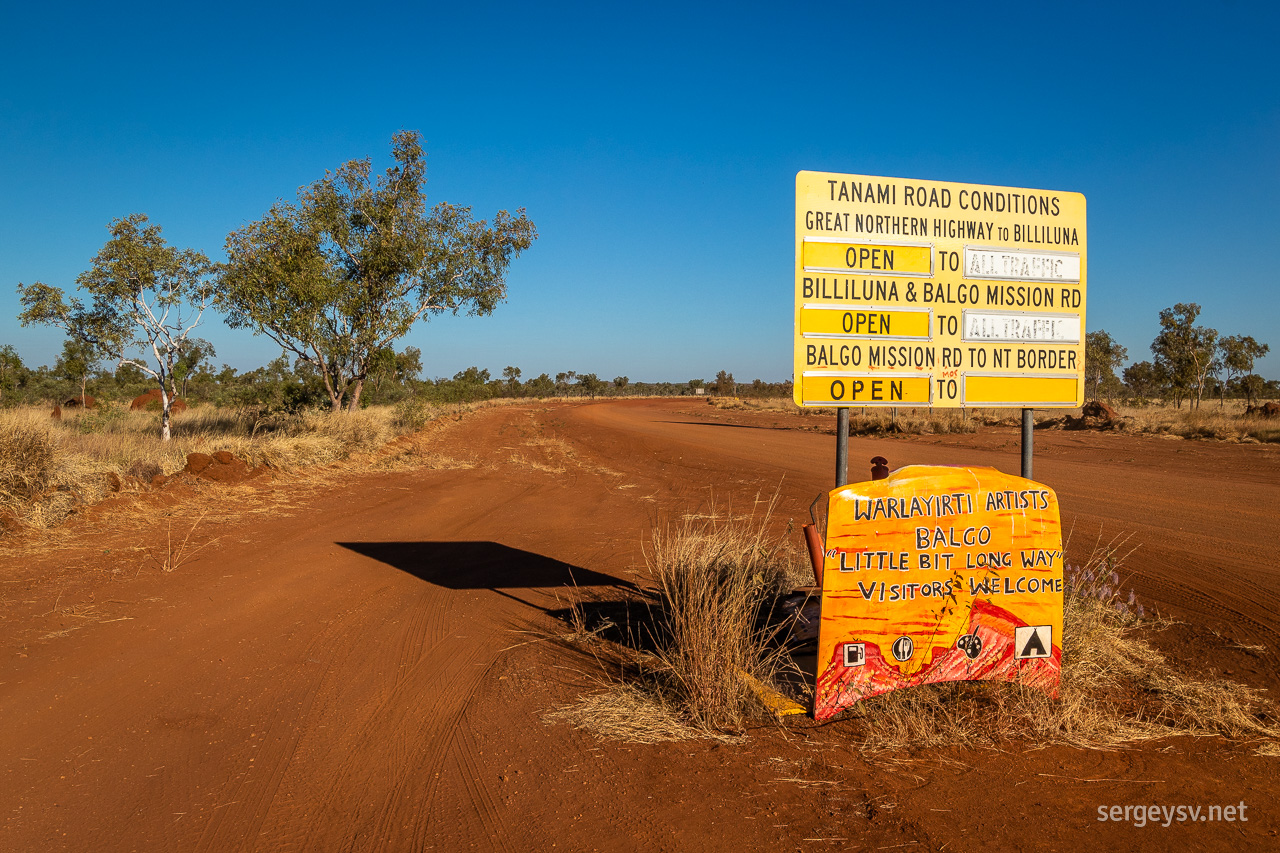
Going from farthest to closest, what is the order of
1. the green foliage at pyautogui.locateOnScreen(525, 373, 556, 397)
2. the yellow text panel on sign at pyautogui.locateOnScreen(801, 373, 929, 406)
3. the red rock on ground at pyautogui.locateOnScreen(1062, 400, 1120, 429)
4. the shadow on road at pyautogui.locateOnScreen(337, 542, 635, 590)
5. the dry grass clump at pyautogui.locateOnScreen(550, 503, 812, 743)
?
1. the green foliage at pyautogui.locateOnScreen(525, 373, 556, 397)
2. the red rock on ground at pyautogui.locateOnScreen(1062, 400, 1120, 429)
3. the shadow on road at pyautogui.locateOnScreen(337, 542, 635, 590)
4. the yellow text panel on sign at pyautogui.locateOnScreen(801, 373, 929, 406)
5. the dry grass clump at pyautogui.locateOnScreen(550, 503, 812, 743)

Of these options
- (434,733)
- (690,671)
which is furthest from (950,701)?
(434,733)

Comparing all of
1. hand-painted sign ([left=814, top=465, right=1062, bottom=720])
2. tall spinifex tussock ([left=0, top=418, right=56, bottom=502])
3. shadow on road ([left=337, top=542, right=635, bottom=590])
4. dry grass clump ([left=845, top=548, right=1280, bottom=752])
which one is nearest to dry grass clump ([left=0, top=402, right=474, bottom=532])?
tall spinifex tussock ([left=0, top=418, right=56, bottom=502])

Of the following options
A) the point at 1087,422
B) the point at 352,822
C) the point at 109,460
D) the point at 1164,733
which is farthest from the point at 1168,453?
the point at 109,460

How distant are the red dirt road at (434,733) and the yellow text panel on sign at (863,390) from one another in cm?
191

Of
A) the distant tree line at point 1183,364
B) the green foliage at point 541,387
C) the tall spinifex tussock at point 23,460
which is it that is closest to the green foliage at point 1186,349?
the distant tree line at point 1183,364

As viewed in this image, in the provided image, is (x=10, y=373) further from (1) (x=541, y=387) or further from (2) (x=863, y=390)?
(1) (x=541, y=387)

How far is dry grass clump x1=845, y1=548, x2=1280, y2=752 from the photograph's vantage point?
355 centimetres

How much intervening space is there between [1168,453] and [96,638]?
20949 mm

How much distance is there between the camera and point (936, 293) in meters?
4.47

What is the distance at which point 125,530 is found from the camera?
27.6 ft

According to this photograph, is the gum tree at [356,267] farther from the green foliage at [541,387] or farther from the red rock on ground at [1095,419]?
the green foliage at [541,387]

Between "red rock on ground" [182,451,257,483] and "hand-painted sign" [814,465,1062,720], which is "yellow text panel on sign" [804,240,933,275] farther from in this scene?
"red rock on ground" [182,451,257,483]

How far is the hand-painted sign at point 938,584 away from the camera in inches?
148

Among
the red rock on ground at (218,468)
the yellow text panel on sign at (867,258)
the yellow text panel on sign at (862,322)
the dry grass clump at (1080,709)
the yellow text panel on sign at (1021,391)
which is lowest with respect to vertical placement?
the dry grass clump at (1080,709)
